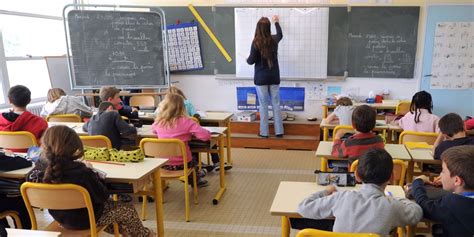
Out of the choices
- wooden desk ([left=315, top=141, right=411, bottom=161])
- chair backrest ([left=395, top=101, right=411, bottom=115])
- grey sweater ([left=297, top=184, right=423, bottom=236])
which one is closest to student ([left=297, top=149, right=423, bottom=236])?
grey sweater ([left=297, top=184, right=423, bottom=236])

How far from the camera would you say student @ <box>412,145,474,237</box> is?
169 cm

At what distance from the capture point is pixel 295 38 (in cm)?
614

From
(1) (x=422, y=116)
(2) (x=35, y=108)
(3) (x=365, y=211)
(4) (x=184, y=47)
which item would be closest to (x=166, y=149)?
(3) (x=365, y=211)

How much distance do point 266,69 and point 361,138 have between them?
305cm

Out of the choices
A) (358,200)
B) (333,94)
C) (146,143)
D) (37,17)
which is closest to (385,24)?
(333,94)

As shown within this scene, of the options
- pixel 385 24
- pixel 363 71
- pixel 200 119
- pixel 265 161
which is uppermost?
pixel 385 24

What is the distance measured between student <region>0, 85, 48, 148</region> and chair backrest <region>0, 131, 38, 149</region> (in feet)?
0.44

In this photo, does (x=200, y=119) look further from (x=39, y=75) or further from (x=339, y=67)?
(x=39, y=75)

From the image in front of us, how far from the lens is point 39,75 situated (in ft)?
20.1

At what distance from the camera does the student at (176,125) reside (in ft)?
11.3

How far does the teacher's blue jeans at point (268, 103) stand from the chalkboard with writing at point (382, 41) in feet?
4.31

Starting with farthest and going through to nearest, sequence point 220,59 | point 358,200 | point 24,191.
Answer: point 220,59
point 24,191
point 358,200

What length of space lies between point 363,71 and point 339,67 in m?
0.38

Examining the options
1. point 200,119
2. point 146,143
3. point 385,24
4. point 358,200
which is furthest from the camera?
point 385,24
